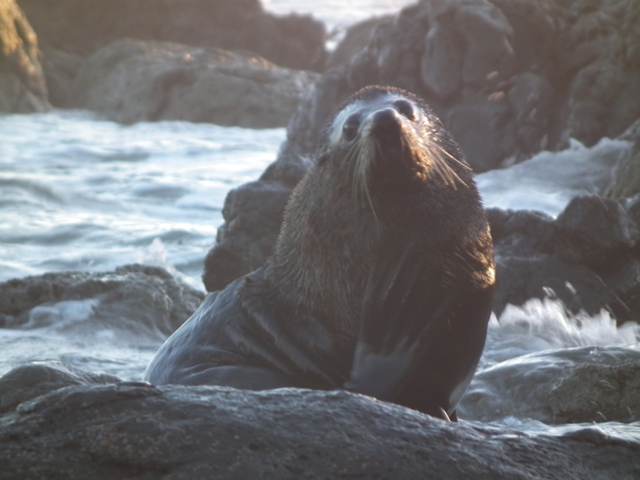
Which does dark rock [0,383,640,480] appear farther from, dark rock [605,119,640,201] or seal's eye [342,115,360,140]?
dark rock [605,119,640,201]

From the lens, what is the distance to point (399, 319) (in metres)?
4.31

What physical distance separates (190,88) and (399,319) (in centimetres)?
2350

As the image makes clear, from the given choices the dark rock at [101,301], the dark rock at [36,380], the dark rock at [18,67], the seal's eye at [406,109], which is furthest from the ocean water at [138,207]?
the dark rock at [36,380]

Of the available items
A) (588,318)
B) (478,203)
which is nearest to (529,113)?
(588,318)

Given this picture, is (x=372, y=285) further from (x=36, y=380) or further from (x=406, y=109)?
(x=36, y=380)

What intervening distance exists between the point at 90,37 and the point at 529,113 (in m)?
22.3

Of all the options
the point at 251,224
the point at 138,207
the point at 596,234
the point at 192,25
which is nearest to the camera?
the point at 596,234

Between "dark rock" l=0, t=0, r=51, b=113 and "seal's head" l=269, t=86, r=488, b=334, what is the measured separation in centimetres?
2360

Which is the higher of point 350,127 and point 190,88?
point 350,127

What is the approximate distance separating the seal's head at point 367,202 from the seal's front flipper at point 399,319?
0.30 ft

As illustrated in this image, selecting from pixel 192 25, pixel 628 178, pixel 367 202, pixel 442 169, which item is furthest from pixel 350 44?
pixel 367 202

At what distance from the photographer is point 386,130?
4.26 m

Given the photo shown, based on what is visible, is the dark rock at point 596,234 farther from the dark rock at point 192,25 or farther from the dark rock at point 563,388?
the dark rock at point 192,25

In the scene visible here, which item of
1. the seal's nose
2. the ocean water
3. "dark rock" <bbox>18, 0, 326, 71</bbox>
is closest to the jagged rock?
the ocean water
